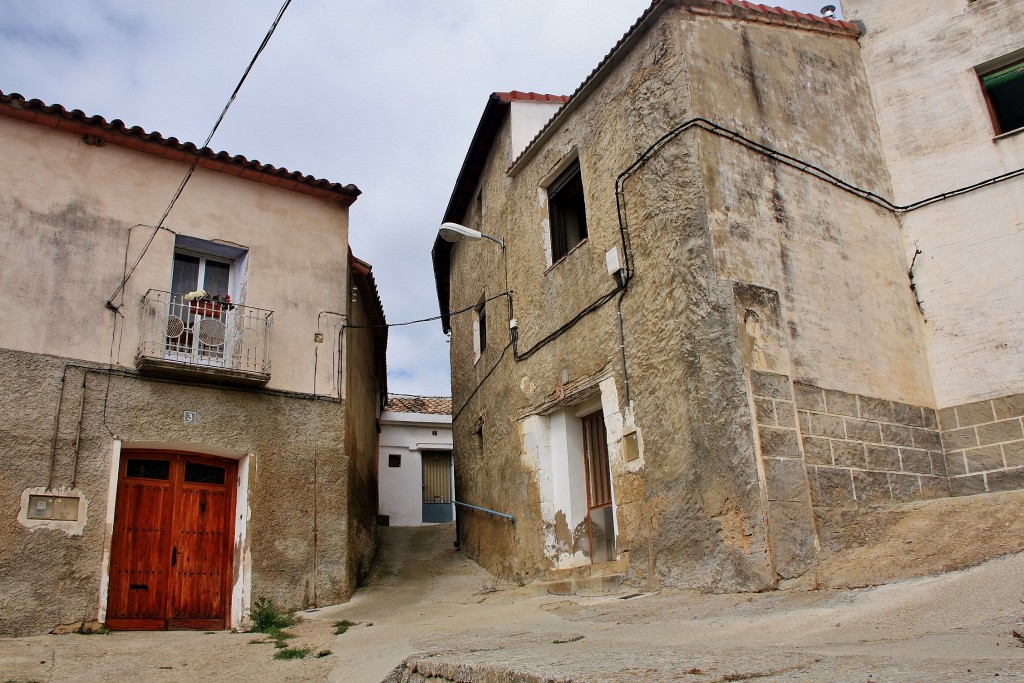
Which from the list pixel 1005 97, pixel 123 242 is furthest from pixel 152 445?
pixel 1005 97

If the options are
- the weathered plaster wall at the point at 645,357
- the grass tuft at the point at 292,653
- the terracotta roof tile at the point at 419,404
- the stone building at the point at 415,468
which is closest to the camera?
the weathered plaster wall at the point at 645,357

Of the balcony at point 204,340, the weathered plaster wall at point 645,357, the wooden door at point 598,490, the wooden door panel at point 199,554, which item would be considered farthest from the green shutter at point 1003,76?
the wooden door panel at point 199,554

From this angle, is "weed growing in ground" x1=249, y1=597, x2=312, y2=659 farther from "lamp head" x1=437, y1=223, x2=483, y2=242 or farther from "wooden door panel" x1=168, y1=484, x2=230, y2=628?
"lamp head" x1=437, y1=223, x2=483, y2=242

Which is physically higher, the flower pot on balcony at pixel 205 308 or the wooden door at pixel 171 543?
the flower pot on balcony at pixel 205 308

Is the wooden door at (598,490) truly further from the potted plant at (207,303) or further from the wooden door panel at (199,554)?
the potted plant at (207,303)

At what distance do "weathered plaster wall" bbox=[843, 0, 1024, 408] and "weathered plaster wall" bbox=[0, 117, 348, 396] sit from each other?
6.95m

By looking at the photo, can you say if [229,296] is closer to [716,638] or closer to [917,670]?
[716,638]

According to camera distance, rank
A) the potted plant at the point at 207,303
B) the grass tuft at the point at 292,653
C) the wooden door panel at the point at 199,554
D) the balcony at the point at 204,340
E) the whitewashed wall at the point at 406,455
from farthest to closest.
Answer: the whitewashed wall at the point at 406,455, the potted plant at the point at 207,303, the balcony at the point at 204,340, the wooden door panel at the point at 199,554, the grass tuft at the point at 292,653

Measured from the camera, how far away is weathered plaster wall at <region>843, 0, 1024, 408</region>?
852 cm

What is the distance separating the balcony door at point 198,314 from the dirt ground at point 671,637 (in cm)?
307

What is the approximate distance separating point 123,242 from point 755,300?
6.87 meters

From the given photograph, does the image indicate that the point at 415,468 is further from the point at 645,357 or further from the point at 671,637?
the point at 671,637

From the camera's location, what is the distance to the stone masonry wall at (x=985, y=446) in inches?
318

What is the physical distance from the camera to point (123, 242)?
9375mm
